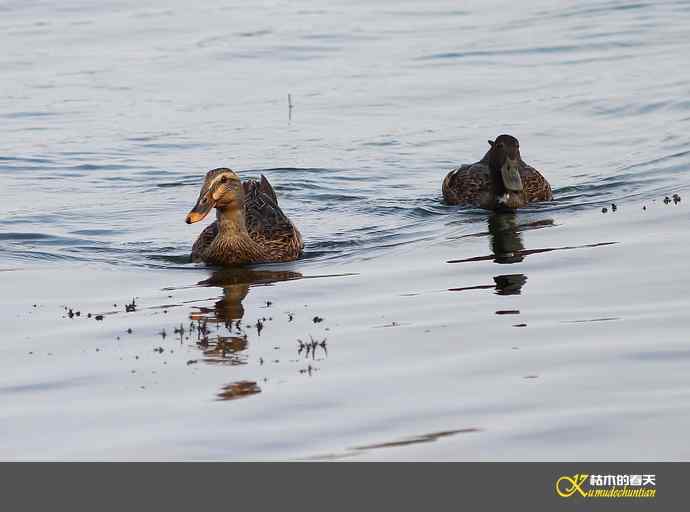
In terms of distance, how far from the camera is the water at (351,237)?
8461 millimetres

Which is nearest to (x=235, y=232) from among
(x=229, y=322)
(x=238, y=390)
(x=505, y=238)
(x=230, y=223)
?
(x=230, y=223)

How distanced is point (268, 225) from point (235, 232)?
0.55 meters

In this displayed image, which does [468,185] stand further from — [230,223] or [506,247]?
[230,223]

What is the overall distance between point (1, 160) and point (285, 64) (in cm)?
804

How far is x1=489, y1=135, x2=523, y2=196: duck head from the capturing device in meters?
16.8

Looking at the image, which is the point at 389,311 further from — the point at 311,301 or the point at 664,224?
the point at 664,224

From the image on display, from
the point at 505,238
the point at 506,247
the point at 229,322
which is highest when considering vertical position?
the point at 505,238

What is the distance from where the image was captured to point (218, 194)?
1380cm

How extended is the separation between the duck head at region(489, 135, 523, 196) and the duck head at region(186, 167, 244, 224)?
3.84 m

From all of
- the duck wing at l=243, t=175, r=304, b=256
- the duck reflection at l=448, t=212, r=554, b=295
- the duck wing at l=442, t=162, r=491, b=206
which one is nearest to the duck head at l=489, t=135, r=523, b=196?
the duck wing at l=442, t=162, r=491, b=206

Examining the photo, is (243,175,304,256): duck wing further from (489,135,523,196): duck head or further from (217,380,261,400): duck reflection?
(217,380,261,400): duck reflection

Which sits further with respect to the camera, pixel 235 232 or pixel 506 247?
pixel 506 247

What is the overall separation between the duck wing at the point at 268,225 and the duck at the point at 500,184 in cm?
282
